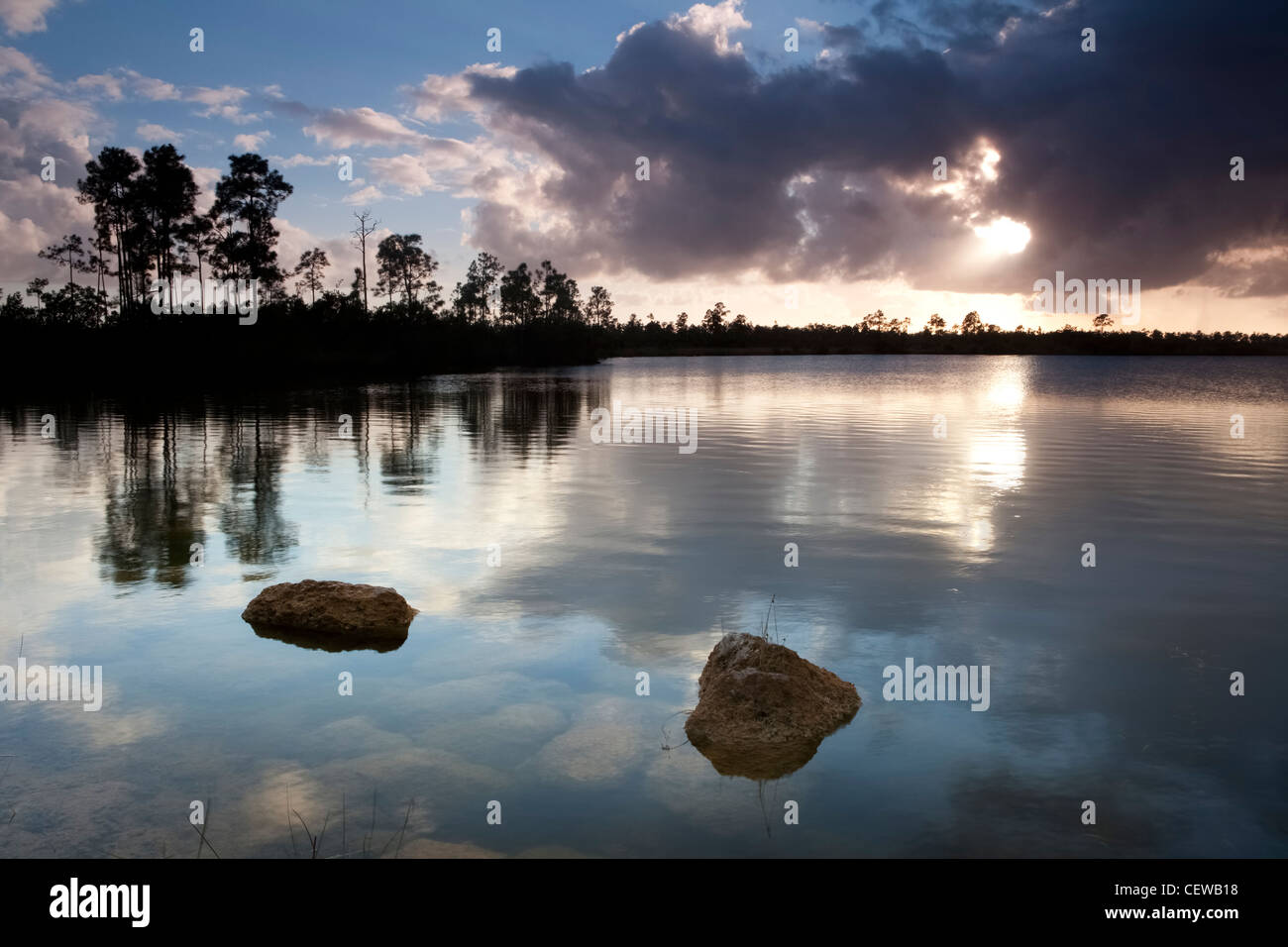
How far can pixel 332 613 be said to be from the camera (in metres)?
9.36

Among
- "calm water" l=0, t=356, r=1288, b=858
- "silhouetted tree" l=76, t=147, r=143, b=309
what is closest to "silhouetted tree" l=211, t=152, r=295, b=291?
"silhouetted tree" l=76, t=147, r=143, b=309

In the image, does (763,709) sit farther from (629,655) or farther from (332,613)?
(332,613)

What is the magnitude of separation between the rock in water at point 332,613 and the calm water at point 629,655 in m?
0.35

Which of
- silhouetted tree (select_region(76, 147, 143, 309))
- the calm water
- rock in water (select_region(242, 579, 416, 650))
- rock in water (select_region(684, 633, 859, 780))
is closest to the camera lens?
the calm water

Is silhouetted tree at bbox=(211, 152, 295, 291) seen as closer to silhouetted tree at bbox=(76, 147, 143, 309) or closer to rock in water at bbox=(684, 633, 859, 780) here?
silhouetted tree at bbox=(76, 147, 143, 309)

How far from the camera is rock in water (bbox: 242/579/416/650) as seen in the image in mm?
9188

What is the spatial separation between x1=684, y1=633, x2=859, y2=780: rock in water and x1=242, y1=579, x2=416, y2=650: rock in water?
146 inches

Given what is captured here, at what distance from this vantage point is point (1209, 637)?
30.2 feet

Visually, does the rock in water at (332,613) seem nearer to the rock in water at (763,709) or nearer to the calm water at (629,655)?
the calm water at (629,655)

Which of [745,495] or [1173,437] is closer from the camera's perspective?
[745,495]

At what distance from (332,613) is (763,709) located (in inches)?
194
